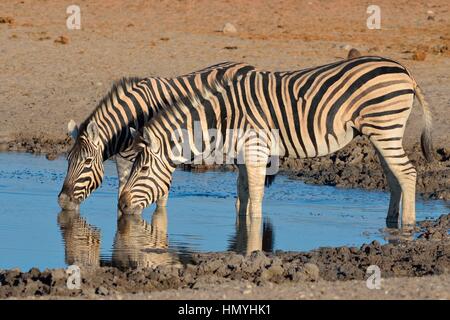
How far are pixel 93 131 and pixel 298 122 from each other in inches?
80.6

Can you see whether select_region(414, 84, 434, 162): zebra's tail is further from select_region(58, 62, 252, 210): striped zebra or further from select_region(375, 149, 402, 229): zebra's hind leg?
select_region(58, 62, 252, 210): striped zebra

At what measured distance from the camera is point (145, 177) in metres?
11.4

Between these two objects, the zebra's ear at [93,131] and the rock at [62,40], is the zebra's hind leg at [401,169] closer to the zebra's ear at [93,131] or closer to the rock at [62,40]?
the zebra's ear at [93,131]

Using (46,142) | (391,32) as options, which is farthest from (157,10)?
(46,142)

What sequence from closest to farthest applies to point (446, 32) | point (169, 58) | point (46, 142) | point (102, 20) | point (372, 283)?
point (372, 283) < point (46, 142) < point (169, 58) < point (446, 32) < point (102, 20)

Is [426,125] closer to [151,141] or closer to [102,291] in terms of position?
[151,141]

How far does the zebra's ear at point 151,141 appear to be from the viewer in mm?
11258

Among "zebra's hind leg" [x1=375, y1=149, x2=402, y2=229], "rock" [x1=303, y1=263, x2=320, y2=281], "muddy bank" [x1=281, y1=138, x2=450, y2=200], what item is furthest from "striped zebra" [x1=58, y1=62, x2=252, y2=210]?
"rock" [x1=303, y1=263, x2=320, y2=281]

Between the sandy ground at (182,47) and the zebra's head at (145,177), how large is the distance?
10.5 ft

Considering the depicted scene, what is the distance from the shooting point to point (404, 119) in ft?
37.7

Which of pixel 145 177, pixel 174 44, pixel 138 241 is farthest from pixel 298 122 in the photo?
pixel 174 44

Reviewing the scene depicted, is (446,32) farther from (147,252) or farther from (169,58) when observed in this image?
(147,252)

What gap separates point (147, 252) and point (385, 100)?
9.72ft

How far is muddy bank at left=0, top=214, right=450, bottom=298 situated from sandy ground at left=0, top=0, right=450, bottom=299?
398 centimetres
